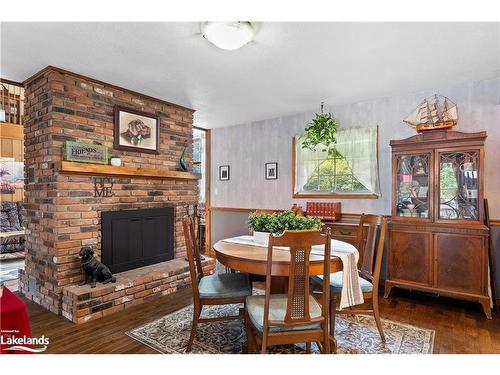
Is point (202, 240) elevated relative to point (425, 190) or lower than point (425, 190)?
lower

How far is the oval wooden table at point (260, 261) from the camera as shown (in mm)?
1838

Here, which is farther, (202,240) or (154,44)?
(202,240)

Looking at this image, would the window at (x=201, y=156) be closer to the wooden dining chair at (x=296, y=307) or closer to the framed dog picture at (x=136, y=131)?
the framed dog picture at (x=136, y=131)

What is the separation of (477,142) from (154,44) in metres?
→ 3.17

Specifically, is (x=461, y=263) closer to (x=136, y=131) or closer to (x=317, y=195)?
(x=317, y=195)

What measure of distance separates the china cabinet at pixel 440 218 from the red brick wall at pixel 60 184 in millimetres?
3131

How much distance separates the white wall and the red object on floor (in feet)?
11.8

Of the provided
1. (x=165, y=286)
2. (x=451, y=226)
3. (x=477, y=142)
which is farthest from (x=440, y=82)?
(x=165, y=286)

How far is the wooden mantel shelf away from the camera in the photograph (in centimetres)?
285

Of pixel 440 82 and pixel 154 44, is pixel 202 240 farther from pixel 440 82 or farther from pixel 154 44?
pixel 440 82

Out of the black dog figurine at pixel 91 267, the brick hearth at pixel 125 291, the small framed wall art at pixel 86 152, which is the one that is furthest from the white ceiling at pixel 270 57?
the brick hearth at pixel 125 291

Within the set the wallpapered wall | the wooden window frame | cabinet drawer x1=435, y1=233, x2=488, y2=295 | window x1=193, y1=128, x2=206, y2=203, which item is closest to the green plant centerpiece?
cabinet drawer x1=435, y1=233, x2=488, y2=295
